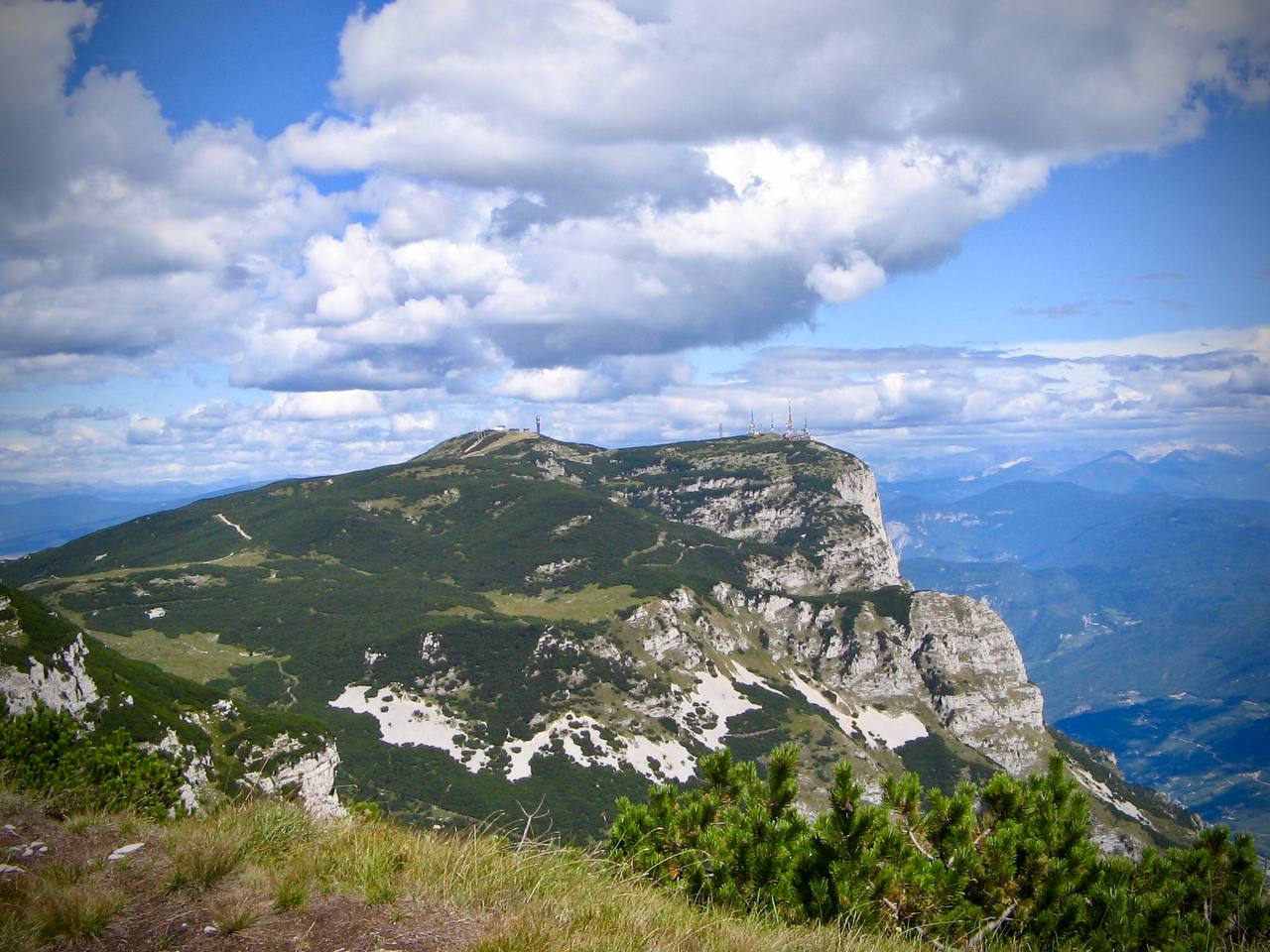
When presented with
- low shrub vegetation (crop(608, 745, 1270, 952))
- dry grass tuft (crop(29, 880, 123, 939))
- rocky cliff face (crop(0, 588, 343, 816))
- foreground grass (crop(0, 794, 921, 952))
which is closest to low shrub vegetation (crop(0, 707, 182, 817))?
foreground grass (crop(0, 794, 921, 952))

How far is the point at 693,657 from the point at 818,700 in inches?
1557

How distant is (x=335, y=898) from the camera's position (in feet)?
24.1

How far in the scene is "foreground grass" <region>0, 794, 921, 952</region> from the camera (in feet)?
20.9

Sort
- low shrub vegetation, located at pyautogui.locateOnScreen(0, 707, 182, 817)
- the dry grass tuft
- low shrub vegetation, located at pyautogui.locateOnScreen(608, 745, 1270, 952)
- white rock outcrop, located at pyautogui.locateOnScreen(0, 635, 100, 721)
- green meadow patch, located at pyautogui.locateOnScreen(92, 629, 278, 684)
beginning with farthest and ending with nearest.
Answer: green meadow patch, located at pyautogui.locateOnScreen(92, 629, 278, 684) → white rock outcrop, located at pyautogui.locateOnScreen(0, 635, 100, 721) → low shrub vegetation, located at pyautogui.locateOnScreen(0, 707, 182, 817) → low shrub vegetation, located at pyautogui.locateOnScreen(608, 745, 1270, 952) → the dry grass tuft

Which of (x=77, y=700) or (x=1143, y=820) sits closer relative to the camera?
(x=77, y=700)

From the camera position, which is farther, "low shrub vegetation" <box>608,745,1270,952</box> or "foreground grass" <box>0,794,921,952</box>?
"low shrub vegetation" <box>608,745,1270,952</box>

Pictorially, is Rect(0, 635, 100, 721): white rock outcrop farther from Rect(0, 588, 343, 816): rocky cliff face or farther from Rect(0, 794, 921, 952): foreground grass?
Rect(0, 794, 921, 952): foreground grass

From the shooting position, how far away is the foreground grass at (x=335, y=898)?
6.38 m

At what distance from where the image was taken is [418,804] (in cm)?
11438

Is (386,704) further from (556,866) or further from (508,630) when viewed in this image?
(556,866)

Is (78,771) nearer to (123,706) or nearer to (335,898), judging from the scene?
(335,898)

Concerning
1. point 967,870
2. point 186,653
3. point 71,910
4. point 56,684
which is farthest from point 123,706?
point 967,870

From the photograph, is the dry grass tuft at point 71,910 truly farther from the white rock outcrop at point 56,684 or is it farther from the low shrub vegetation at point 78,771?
the white rock outcrop at point 56,684

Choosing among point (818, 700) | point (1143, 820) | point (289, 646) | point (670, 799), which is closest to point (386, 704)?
point (289, 646)
